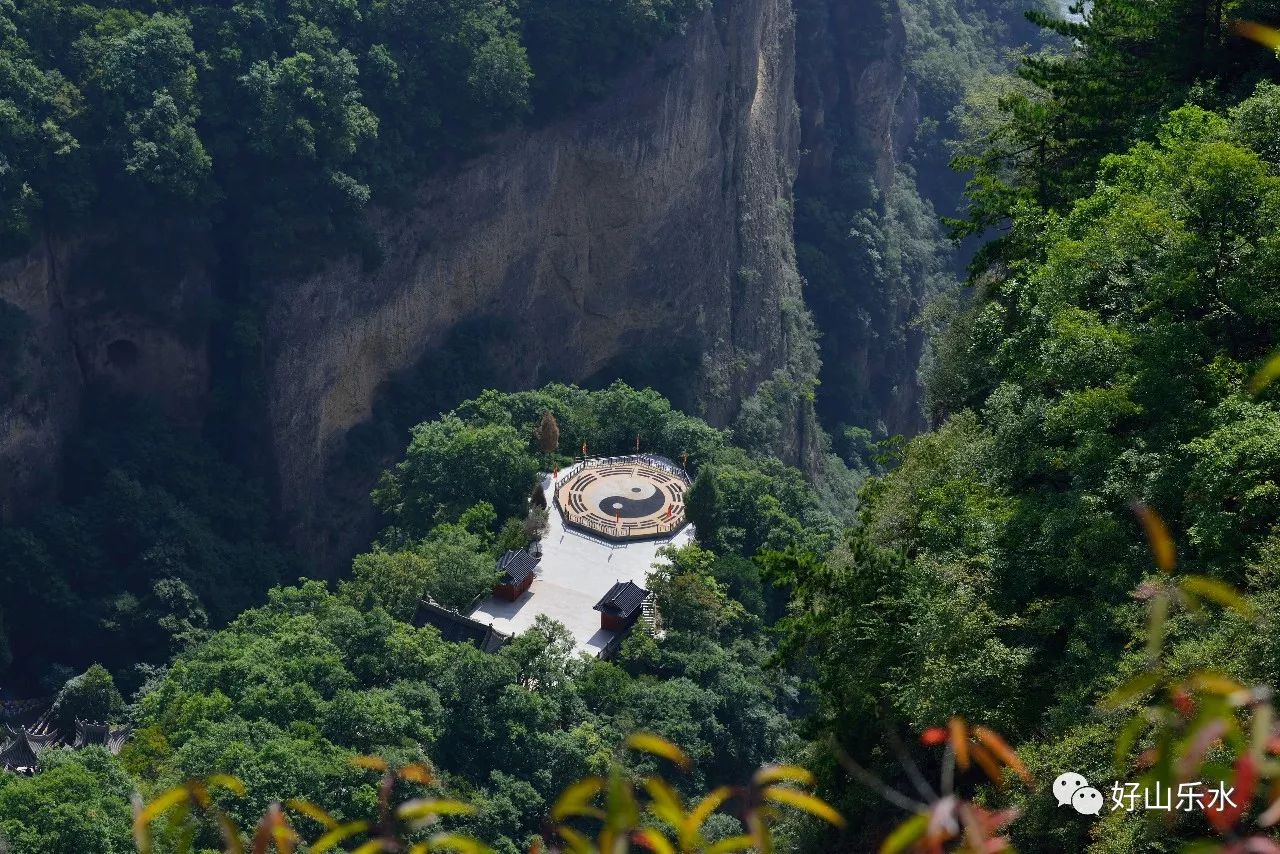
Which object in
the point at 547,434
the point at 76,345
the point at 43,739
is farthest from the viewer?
the point at 76,345

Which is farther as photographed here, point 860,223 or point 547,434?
point 860,223

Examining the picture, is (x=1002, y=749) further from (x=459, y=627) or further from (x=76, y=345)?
(x=76, y=345)

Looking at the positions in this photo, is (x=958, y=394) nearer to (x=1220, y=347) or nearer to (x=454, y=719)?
(x=1220, y=347)

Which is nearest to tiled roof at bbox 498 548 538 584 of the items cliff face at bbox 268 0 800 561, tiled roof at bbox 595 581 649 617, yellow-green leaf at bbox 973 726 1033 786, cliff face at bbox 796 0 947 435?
tiled roof at bbox 595 581 649 617

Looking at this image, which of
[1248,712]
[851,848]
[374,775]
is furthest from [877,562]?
[374,775]

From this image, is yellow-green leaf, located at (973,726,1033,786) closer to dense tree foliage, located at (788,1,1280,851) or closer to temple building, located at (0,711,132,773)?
dense tree foliage, located at (788,1,1280,851)

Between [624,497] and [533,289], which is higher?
[624,497]

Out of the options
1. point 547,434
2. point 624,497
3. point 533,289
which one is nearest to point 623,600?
point 624,497
